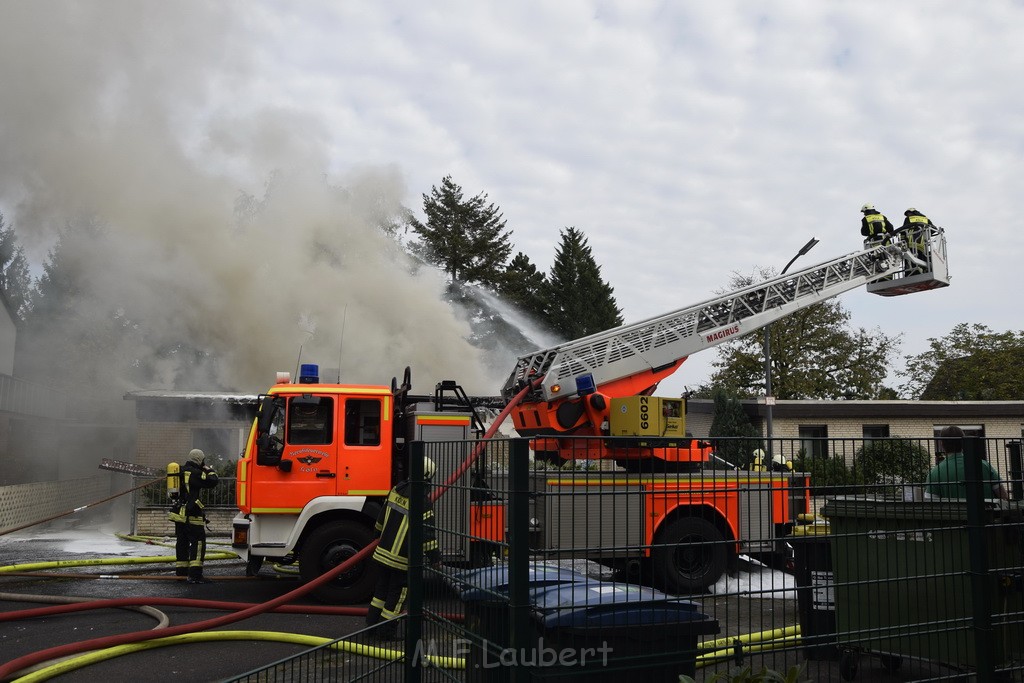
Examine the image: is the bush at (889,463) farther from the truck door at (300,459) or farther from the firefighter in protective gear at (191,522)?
the firefighter in protective gear at (191,522)

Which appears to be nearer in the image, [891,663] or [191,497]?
[891,663]

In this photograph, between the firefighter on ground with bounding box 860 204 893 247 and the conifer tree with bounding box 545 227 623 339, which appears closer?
the firefighter on ground with bounding box 860 204 893 247

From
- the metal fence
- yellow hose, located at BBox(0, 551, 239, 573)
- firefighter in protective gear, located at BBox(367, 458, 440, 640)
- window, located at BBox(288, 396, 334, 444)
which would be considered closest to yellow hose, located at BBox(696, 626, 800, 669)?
the metal fence

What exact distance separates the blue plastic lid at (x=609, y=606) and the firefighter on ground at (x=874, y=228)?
11.2 meters

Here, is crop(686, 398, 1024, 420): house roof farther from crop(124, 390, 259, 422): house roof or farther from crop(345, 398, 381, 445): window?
crop(345, 398, 381, 445): window

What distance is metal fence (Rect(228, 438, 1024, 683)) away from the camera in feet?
10.6

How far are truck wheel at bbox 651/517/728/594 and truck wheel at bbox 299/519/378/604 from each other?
574cm

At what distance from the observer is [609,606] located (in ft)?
10.7

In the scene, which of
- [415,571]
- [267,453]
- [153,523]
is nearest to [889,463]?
[415,571]

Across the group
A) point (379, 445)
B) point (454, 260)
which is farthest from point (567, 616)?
point (454, 260)

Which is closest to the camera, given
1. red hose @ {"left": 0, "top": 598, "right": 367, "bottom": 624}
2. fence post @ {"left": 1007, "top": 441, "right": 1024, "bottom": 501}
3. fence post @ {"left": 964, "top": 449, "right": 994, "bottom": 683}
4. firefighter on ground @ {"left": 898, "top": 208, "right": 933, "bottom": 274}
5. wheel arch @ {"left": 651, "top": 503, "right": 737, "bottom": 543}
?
wheel arch @ {"left": 651, "top": 503, "right": 737, "bottom": 543}

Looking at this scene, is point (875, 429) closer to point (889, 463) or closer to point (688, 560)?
point (889, 463)

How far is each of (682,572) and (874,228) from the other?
11.4 metres

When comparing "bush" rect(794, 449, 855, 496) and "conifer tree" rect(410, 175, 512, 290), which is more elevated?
"conifer tree" rect(410, 175, 512, 290)
